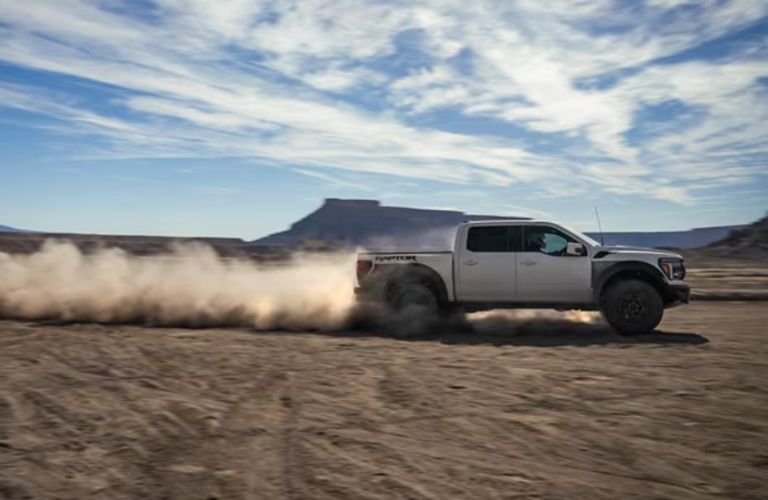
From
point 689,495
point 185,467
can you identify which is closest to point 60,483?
point 185,467

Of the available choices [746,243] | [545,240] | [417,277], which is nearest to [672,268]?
[545,240]

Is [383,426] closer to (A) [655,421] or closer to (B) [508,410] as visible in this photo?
(B) [508,410]

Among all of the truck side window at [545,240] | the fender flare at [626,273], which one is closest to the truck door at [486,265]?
the truck side window at [545,240]

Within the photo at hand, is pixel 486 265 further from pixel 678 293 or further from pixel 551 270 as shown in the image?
pixel 678 293

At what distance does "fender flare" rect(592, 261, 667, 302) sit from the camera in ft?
34.9

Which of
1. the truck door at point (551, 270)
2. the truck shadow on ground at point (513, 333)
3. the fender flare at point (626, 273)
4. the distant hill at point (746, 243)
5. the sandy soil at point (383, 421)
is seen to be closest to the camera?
the sandy soil at point (383, 421)

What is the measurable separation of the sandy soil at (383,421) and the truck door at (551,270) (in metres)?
1.38

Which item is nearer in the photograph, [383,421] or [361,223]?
[383,421]

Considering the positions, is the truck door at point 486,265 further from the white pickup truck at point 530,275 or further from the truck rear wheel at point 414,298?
the truck rear wheel at point 414,298

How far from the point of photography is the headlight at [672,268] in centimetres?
1067

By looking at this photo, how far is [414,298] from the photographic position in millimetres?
11227

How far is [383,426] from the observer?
550 cm

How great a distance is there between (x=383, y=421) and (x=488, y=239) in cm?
614

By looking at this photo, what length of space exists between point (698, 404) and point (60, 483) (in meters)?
5.65
